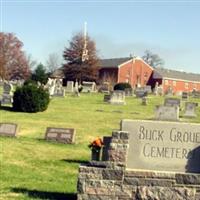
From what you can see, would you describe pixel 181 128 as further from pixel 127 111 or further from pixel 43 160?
pixel 127 111

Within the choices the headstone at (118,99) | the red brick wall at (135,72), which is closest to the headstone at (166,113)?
the headstone at (118,99)

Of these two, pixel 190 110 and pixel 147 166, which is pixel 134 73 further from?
pixel 147 166

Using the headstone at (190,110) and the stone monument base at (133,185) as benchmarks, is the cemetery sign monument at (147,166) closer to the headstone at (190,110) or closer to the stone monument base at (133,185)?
the stone monument base at (133,185)

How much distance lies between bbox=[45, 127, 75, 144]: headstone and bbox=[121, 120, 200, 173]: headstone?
8360mm

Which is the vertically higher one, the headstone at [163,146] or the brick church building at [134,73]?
the brick church building at [134,73]

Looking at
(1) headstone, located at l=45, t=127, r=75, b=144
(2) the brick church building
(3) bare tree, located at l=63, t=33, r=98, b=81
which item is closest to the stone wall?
(1) headstone, located at l=45, t=127, r=75, b=144

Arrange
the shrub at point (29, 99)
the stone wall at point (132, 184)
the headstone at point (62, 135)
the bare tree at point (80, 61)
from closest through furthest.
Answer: the stone wall at point (132, 184)
the headstone at point (62, 135)
the shrub at point (29, 99)
the bare tree at point (80, 61)

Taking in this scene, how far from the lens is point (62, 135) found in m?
17.4

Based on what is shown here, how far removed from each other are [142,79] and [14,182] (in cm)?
8994

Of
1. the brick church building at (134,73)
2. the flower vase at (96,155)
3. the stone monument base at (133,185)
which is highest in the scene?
the brick church building at (134,73)

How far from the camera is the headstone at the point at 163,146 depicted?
9.02 m

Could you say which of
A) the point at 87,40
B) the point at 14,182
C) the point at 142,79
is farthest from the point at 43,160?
the point at 142,79

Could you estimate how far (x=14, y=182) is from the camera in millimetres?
10695

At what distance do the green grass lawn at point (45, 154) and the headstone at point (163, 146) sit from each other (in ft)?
4.89
